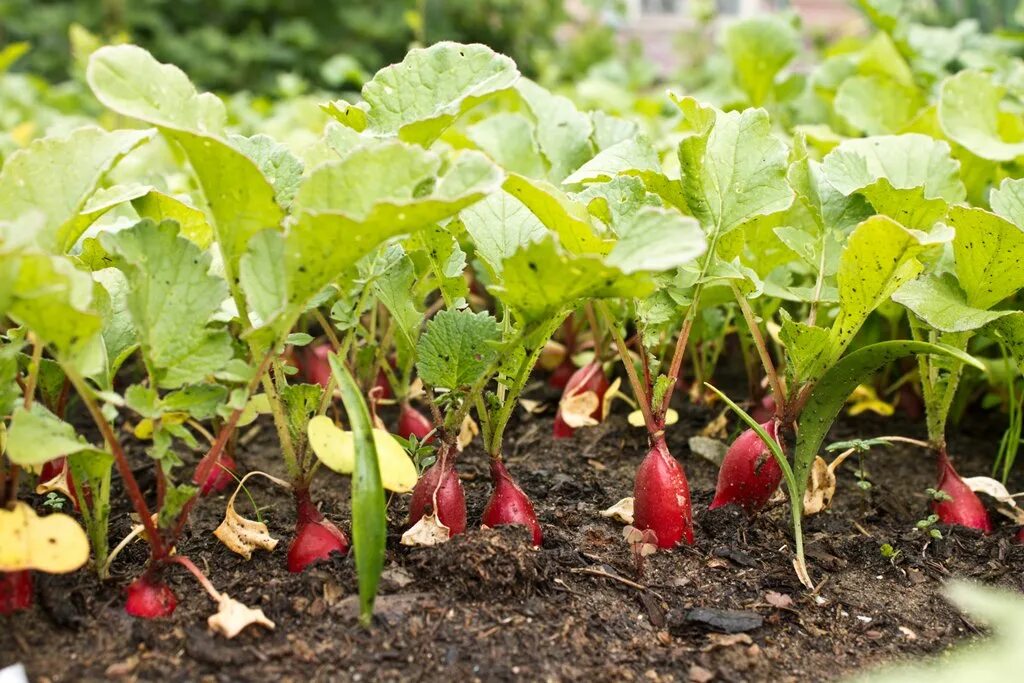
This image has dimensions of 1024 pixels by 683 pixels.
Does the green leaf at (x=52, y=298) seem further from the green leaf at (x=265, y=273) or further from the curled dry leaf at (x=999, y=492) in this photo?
the curled dry leaf at (x=999, y=492)

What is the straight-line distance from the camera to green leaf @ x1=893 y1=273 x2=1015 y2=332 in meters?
1.29

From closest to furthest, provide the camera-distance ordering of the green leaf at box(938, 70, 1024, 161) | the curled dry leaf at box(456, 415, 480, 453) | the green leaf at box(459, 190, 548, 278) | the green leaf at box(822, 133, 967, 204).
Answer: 1. the green leaf at box(459, 190, 548, 278)
2. the green leaf at box(822, 133, 967, 204)
3. the curled dry leaf at box(456, 415, 480, 453)
4. the green leaf at box(938, 70, 1024, 161)

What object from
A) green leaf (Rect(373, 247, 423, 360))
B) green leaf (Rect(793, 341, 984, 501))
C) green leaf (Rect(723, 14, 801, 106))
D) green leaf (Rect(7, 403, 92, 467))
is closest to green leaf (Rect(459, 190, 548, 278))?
green leaf (Rect(373, 247, 423, 360))

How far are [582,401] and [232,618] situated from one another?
0.82 meters

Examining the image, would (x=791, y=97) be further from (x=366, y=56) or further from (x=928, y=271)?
(x=366, y=56)

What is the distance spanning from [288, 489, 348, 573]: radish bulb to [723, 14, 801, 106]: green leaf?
1.83 m

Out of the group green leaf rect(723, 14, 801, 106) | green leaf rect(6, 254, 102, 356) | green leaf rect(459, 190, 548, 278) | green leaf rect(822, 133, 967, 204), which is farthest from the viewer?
green leaf rect(723, 14, 801, 106)

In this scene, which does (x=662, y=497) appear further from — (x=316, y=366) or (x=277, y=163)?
(x=316, y=366)

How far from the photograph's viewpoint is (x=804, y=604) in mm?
1244

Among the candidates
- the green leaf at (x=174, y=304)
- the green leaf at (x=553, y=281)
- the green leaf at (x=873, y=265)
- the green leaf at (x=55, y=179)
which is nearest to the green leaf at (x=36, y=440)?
the green leaf at (x=174, y=304)

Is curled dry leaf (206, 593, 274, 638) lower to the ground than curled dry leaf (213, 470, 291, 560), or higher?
higher

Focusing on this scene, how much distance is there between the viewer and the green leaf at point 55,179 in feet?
3.65

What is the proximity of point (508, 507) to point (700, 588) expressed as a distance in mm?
266

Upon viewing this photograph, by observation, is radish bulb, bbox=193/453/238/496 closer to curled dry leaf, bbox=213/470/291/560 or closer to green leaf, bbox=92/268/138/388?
curled dry leaf, bbox=213/470/291/560
